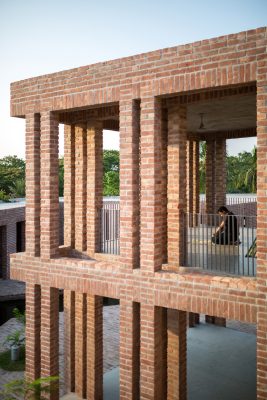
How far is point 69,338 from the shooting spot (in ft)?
33.5

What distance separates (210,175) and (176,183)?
745 cm

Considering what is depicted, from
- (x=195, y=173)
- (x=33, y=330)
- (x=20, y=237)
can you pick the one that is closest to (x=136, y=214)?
(x=33, y=330)

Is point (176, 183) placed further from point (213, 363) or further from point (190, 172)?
point (190, 172)

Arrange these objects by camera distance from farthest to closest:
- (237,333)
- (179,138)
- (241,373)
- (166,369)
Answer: (237,333) < (241,373) < (166,369) < (179,138)

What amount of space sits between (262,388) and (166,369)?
9.98 feet

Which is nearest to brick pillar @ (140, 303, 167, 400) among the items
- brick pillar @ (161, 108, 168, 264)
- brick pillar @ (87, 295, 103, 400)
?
brick pillar @ (161, 108, 168, 264)

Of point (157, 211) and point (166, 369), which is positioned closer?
point (157, 211)

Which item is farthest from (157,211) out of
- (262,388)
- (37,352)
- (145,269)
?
(37,352)

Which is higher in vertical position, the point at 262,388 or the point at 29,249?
the point at 29,249

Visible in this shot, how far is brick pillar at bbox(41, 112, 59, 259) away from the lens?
8.44 metres

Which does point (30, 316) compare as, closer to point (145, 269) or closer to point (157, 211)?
point (145, 269)

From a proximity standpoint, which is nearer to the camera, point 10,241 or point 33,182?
point 33,182

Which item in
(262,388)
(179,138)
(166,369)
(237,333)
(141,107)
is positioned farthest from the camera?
(237,333)

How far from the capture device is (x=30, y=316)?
8.95 meters
